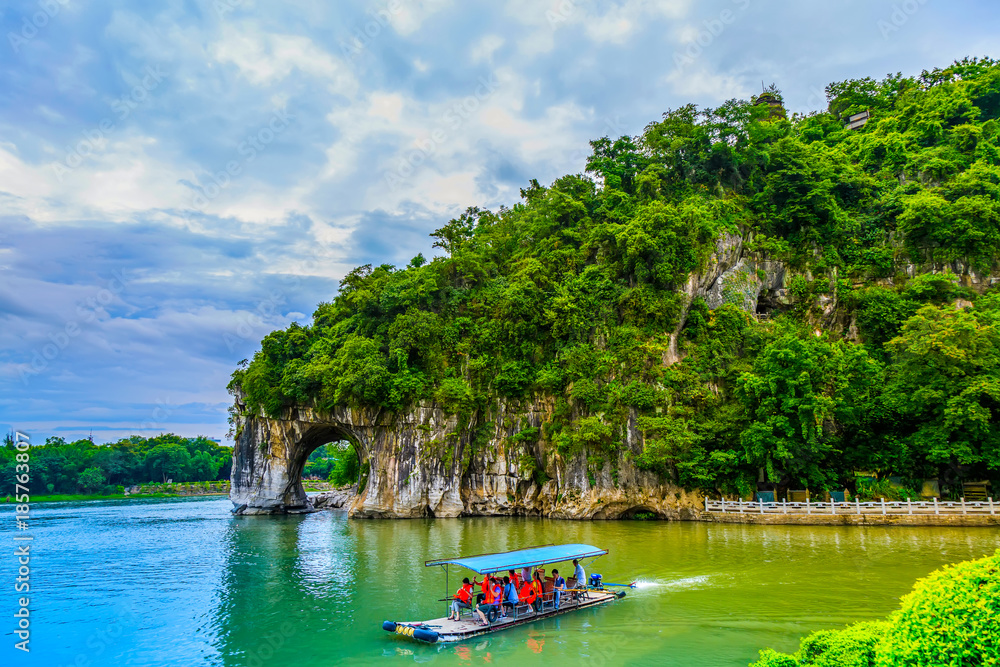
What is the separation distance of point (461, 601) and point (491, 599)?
638mm

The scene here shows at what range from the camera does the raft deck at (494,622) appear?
10.5m

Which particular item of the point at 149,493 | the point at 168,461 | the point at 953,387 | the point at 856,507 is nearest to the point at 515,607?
the point at 856,507

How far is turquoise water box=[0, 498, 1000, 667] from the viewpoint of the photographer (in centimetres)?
1013

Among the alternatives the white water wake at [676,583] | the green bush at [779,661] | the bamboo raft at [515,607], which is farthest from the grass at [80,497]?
the green bush at [779,661]

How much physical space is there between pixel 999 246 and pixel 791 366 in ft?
47.4

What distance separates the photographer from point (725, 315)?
29953 mm

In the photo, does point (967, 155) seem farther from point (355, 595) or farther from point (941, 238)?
point (355, 595)

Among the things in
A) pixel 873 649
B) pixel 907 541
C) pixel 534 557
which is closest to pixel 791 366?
pixel 907 541

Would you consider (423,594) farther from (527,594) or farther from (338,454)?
(338,454)

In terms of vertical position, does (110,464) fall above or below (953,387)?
below

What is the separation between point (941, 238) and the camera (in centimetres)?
2912

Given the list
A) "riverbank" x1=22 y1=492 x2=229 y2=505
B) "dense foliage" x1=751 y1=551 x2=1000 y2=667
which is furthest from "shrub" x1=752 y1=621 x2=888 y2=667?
"riverbank" x1=22 y1=492 x2=229 y2=505

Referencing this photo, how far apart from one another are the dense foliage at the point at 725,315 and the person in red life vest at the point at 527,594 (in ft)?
47.8

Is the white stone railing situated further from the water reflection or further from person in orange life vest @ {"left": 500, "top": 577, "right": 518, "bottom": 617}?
person in orange life vest @ {"left": 500, "top": 577, "right": 518, "bottom": 617}
